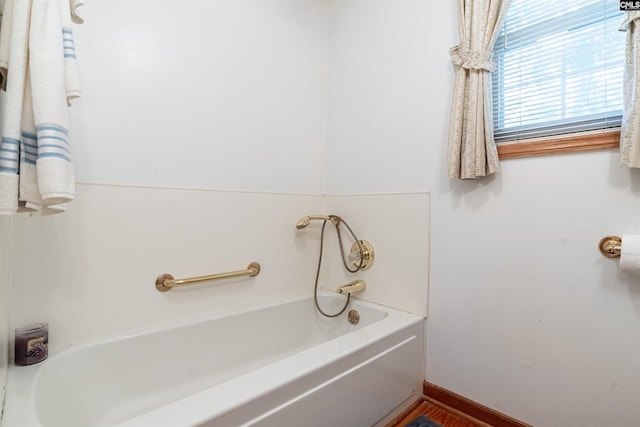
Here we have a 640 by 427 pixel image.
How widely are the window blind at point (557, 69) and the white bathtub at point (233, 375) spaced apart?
1042 mm

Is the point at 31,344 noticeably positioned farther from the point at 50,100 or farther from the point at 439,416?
the point at 439,416

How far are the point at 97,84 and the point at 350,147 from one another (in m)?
1.28

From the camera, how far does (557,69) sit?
Result: 4.00 ft

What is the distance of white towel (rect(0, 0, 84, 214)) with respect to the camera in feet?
2.51

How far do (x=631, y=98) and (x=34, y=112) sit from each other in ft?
5.67

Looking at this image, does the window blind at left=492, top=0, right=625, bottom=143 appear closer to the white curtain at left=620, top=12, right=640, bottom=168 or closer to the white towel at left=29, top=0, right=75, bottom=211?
the white curtain at left=620, top=12, right=640, bottom=168

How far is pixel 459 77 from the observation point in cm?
134

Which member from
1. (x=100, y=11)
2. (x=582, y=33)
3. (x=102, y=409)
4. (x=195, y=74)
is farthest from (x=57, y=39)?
(x=582, y=33)

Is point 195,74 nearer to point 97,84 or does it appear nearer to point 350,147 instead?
point 97,84

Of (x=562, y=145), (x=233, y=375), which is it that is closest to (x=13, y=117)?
(x=233, y=375)

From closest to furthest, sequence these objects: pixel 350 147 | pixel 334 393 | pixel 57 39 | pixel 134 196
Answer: pixel 57 39, pixel 334 393, pixel 134 196, pixel 350 147

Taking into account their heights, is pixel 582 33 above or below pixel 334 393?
above

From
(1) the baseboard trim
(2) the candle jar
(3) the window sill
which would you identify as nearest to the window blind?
(3) the window sill

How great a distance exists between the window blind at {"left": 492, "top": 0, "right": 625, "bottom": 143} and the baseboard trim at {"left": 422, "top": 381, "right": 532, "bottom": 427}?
46.1 inches
